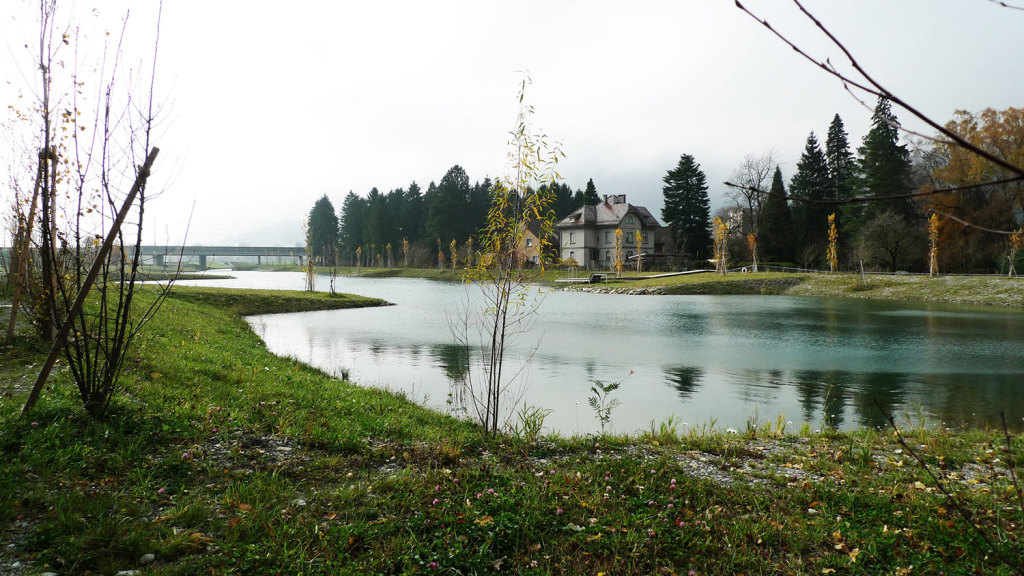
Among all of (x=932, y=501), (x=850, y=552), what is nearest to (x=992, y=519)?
(x=932, y=501)

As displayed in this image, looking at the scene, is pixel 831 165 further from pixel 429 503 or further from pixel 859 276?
pixel 429 503

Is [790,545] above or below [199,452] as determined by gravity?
below

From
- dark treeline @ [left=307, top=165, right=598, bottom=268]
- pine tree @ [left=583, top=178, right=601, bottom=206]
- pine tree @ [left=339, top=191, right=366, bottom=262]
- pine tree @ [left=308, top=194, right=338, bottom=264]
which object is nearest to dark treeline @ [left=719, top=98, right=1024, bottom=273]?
pine tree @ [left=583, top=178, right=601, bottom=206]

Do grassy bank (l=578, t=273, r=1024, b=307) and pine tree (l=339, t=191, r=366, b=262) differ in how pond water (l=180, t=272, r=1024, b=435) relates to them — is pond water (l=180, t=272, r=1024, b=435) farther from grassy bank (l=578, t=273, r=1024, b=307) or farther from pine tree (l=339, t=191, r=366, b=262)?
pine tree (l=339, t=191, r=366, b=262)

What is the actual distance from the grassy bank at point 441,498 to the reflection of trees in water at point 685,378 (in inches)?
184

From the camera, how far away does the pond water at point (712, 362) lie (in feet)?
34.8

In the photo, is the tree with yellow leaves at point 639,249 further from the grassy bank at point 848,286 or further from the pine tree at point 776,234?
the pine tree at point 776,234

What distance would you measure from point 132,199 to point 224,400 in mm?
2955

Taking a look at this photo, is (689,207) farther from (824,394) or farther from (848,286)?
(824,394)

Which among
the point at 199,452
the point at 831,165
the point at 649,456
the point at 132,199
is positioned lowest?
the point at 649,456

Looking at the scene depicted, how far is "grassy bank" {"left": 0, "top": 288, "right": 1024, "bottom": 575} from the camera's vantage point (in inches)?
154

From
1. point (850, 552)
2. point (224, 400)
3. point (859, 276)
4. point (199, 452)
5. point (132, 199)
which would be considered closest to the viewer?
point (850, 552)

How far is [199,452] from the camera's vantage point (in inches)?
214

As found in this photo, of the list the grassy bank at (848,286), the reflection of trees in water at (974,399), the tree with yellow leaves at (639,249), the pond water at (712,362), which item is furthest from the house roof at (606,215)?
the reflection of trees in water at (974,399)
